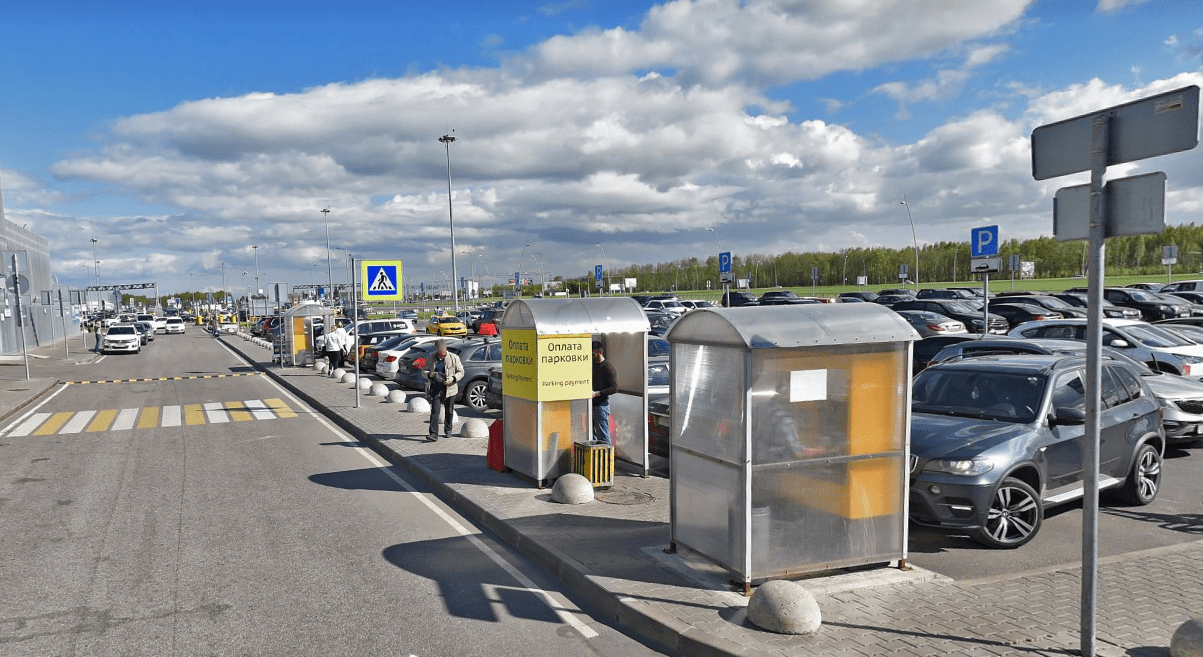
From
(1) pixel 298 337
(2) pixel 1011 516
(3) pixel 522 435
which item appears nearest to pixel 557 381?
(3) pixel 522 435

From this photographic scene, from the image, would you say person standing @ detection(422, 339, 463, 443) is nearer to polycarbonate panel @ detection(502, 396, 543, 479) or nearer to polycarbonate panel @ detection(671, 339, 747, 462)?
polycarbonate panel @ detection(502, 396, 543, 479)

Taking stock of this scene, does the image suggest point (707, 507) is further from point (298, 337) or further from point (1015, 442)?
point (298, 337)

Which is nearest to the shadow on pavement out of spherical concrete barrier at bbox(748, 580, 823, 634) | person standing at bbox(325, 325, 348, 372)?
spherical concrete barrier at bbox(748, 580, 823, 634)

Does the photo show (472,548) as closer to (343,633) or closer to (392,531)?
(392,531)

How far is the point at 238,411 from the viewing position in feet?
63.2

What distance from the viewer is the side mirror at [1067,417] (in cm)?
805

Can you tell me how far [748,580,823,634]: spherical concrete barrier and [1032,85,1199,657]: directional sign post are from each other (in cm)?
166

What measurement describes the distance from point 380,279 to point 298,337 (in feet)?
49.7

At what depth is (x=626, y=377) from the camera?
11.8 meters

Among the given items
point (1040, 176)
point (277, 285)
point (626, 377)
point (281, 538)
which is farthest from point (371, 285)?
point (277, 285)

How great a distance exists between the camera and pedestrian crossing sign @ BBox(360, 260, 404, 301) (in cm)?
1877

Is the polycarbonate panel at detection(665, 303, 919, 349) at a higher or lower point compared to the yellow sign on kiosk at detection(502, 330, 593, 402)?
higher

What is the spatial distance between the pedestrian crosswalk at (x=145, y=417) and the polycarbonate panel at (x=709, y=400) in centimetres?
1356

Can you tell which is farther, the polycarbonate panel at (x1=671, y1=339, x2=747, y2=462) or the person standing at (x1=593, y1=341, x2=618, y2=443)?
the person standing at (x1=593, y1=341, x2=618, y2=443)
